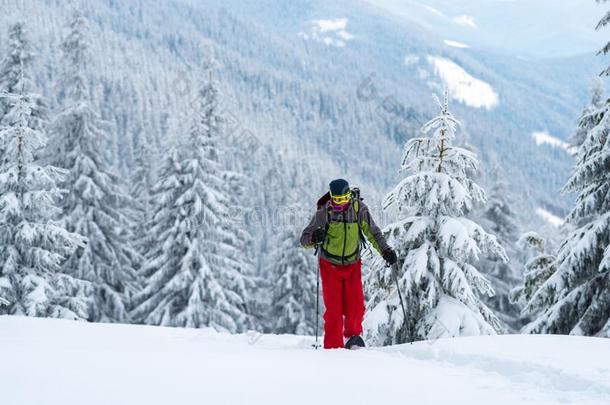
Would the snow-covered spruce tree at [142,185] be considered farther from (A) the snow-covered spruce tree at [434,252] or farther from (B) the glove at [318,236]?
(B) the glove at [318,236]

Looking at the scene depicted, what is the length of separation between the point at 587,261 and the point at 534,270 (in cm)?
347

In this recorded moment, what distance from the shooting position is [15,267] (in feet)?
47.5

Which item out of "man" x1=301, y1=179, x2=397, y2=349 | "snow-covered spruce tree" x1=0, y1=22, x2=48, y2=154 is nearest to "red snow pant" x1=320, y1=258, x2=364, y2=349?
"man" x1=301, y1=179, x2=397, y2=349

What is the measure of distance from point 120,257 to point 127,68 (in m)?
156

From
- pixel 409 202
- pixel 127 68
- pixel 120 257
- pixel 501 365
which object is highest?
pixel 127 68

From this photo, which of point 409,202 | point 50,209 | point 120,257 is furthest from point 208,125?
point 409,202

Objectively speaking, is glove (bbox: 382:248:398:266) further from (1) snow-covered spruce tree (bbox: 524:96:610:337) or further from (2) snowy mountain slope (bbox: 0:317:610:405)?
(1) snow-covered spruce tree (bbox: 524:96:610:337)

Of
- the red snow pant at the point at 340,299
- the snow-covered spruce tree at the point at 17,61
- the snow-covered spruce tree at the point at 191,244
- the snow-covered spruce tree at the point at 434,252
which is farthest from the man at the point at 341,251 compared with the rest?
the snow-covered spruce tree at the point at 17,61

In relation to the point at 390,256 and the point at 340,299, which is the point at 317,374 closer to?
the point at 340,299

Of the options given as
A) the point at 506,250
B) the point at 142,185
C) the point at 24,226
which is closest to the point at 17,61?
the point at 24,226

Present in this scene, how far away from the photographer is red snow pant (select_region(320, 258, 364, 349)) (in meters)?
7.57

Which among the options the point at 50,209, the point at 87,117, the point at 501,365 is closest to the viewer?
the point at 501,365

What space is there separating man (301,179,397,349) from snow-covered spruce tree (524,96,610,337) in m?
3.84

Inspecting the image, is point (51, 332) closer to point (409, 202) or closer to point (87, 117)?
point (409, 202)
